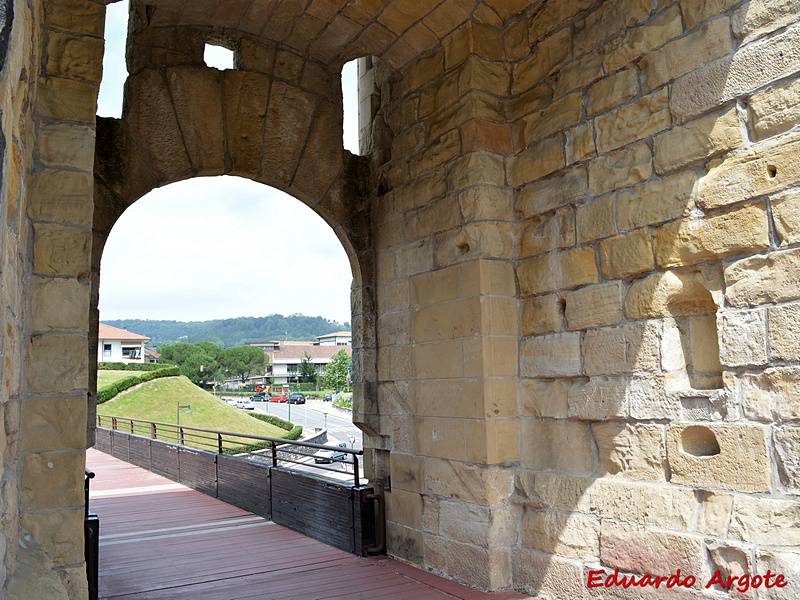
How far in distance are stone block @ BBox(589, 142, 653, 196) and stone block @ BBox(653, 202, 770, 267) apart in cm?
33

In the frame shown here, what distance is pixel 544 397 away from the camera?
13.0 ft

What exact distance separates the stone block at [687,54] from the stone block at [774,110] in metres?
0.32

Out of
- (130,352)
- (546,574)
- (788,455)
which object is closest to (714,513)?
(788,455)

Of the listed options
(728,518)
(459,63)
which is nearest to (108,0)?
(459,63)

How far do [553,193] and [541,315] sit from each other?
738mm

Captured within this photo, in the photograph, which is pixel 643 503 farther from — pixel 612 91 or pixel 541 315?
pixel 612 91

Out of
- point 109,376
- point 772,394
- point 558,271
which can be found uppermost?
point 558,271

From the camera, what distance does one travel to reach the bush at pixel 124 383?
26.3 metres

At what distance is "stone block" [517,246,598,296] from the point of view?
3.71m

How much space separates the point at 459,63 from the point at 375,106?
125 centimetres

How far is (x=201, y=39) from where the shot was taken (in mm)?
4820

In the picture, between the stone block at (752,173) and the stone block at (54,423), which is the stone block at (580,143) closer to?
the stone block at (752,173)

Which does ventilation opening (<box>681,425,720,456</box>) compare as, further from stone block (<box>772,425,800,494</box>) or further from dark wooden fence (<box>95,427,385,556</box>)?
dark wooden fence (<box>95,427,385,556</box>)

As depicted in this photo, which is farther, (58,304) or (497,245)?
(497,245)
